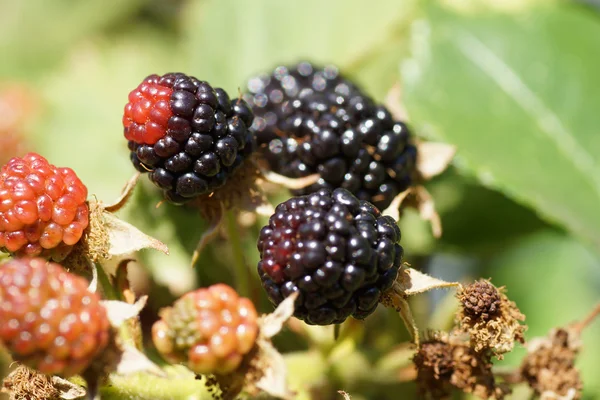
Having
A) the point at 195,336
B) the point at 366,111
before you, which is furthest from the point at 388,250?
the point at 366,111

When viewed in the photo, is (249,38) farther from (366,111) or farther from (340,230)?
(340,230)

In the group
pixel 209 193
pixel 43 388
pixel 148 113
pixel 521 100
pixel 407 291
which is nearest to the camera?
pixel 43 388

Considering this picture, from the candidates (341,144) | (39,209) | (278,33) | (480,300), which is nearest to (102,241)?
(39,209)

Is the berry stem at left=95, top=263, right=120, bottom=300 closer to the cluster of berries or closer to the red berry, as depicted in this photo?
the cluster of berries

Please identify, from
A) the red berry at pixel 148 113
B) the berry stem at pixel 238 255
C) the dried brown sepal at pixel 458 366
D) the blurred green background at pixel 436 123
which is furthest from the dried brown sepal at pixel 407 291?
the red berry at pixel 148 113

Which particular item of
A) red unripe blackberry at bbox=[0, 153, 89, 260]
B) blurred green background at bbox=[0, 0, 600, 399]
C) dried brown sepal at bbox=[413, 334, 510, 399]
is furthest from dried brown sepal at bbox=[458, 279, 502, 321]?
red unripe blackberry at bbox=[0, 153, 89, 260]

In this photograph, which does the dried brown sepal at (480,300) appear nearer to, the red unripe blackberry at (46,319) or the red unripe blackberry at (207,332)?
the red unripe blackberry at (207,332)

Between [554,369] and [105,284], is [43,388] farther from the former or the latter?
[554,369]
